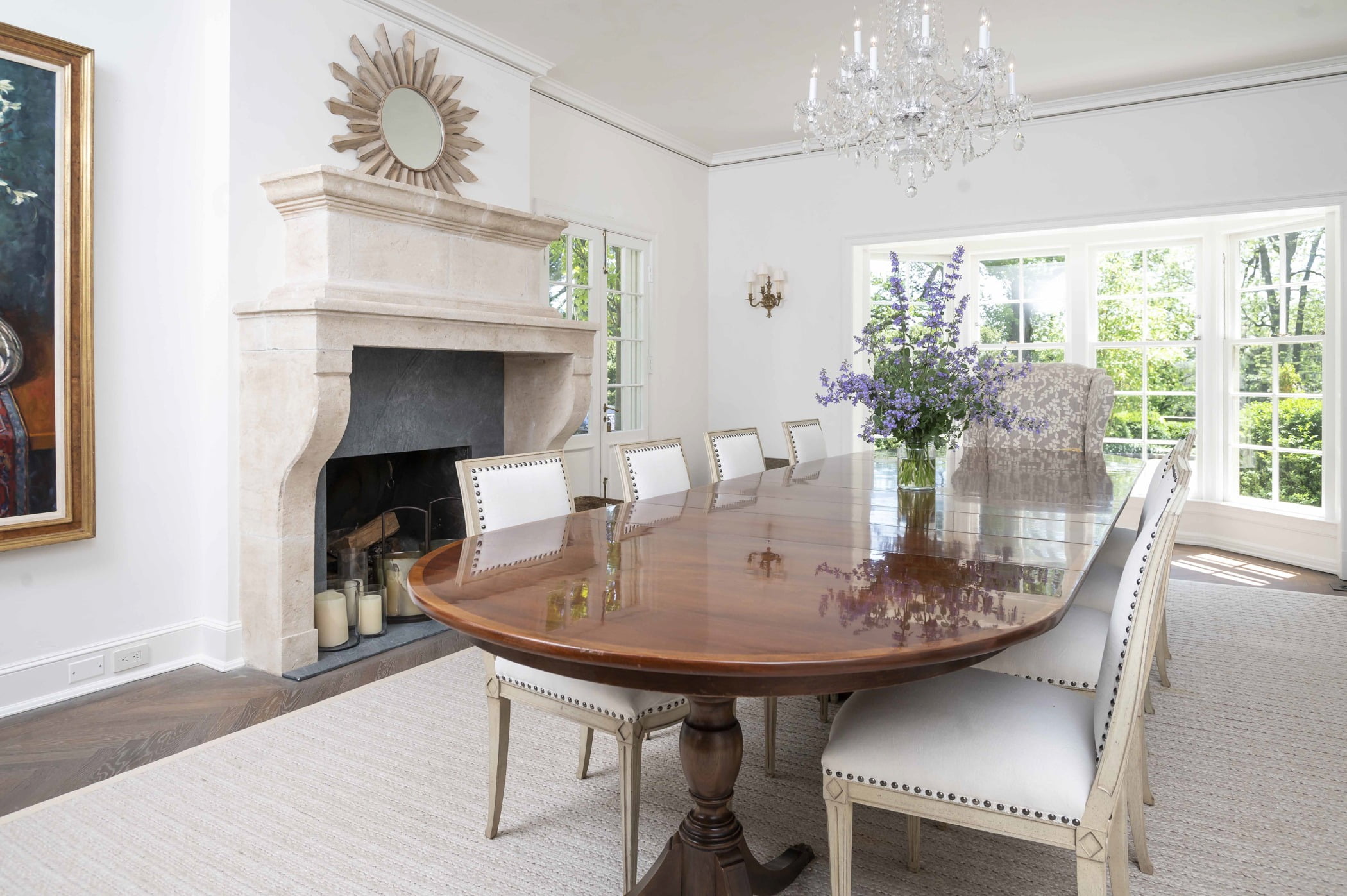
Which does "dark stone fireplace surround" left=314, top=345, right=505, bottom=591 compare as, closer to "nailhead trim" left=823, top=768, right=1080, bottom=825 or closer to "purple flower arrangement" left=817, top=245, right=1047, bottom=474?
"purple flower arrangement" left=817, top=245, right=1047, bottom=474

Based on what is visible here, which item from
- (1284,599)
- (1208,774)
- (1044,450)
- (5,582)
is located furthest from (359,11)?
(1284,599)

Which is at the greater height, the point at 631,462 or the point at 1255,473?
the point at 631,462

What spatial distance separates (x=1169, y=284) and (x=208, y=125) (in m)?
5.77

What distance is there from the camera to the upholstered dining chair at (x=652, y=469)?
2789mm

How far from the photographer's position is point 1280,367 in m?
5.42

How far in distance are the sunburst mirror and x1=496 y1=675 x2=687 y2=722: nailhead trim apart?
7.75ft

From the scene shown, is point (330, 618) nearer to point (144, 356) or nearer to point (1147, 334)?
point (144, 356)

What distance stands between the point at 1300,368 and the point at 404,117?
531cm

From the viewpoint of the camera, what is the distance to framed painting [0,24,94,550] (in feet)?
8.96

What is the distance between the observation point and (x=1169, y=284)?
233 inches

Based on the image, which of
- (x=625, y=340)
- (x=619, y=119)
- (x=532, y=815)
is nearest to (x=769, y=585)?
(x=532, y=815)

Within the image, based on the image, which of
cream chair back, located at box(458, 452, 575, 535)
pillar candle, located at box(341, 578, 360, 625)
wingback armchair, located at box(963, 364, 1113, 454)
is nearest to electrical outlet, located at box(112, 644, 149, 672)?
pillar candle, located at box(341, 578, 360, 625)

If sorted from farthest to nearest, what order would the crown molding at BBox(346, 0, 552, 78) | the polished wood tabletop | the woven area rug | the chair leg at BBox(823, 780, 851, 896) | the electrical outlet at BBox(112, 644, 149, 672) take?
the crown molding at BBox(346, 0, 552, 78), the electrical outlet at BBox(112, 644, 149, 672), the woven area rug, the chair leg at BBox(823, 780, 851, 896), the polished wood tabletop

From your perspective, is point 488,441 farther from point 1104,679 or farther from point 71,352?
point 1104,679
